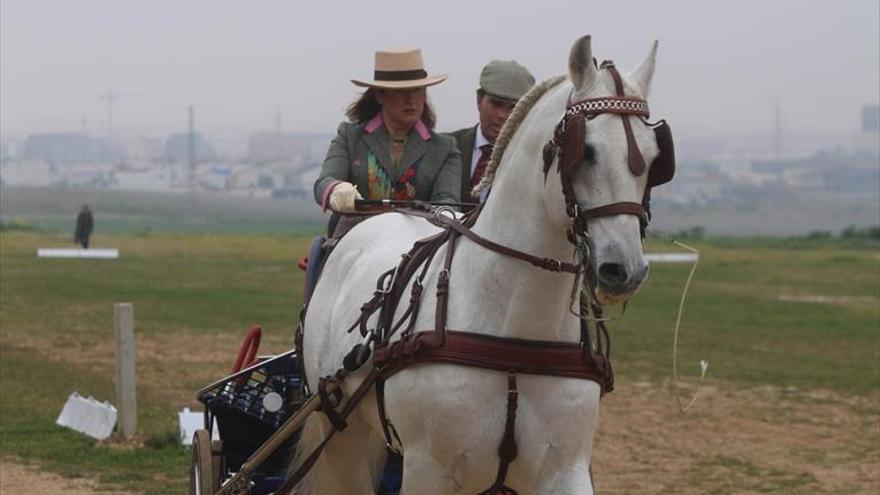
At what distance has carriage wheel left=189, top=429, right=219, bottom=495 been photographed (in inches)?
279

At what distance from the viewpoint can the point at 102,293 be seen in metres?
28.7

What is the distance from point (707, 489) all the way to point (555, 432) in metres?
5.90

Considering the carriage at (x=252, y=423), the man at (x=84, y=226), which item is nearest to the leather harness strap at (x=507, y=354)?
the carriage at (x=252, y=423)

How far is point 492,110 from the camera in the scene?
7.37 metres

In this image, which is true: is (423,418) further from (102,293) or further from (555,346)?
(102,293)

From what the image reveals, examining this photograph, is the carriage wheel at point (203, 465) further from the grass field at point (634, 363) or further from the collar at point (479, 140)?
the grass field at point (634, 363)

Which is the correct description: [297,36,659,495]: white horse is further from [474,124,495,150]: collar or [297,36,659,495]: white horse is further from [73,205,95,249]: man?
[73,205,95,249]: man

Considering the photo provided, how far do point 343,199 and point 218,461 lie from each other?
5.28 ft

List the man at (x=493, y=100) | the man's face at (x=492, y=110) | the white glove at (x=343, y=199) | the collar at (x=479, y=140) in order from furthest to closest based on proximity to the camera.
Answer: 1. the collar at (x=479, y=140)
2. the man's face at (x=492, y=110)
3. the man at (x=493, y=100)
4. the white glove at (x=343, y=199)

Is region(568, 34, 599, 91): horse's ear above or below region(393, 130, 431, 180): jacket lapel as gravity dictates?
above

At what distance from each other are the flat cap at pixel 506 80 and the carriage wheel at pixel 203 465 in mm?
2154

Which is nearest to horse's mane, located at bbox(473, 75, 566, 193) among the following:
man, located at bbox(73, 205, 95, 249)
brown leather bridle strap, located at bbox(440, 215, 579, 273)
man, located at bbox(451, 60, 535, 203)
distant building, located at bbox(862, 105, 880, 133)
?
brown leather bridle strap, located at bbox(440, 215, 579, 273)

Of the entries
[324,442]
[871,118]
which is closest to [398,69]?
[324,442]

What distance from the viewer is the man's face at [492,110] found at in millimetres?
7336
